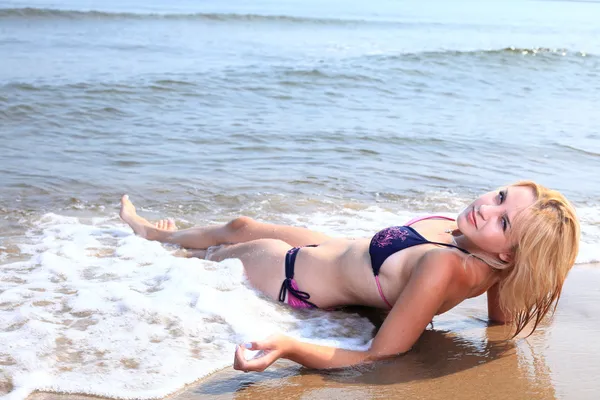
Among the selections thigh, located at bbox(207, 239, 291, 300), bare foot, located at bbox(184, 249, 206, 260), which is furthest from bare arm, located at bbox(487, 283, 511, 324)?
bare foot, located at bbox(184, 249, 206, 260)

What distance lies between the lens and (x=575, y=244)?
3191 millimetres

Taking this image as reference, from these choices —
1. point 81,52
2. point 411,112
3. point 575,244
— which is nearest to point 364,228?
point 575,244

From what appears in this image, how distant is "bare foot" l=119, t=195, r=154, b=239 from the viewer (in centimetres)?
511

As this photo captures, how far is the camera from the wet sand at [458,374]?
121 inches

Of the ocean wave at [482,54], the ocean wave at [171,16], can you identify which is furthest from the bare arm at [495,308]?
the ocean wave at [171,16]

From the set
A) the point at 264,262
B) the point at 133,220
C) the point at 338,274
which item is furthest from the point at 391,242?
the point at 133,220

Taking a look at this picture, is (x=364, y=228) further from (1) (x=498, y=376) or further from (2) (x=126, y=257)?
(1) (x=498, y=376)

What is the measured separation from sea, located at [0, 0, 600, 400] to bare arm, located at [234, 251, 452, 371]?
346mm

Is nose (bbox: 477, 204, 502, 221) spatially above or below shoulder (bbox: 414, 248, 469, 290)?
above

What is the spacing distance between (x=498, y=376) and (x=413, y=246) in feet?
2.28

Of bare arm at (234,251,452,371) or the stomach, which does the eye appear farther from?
the stomach

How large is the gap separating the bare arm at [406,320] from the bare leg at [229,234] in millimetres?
1169

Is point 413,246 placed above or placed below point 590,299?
above

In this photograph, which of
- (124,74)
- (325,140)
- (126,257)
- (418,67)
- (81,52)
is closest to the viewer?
(126,257)
